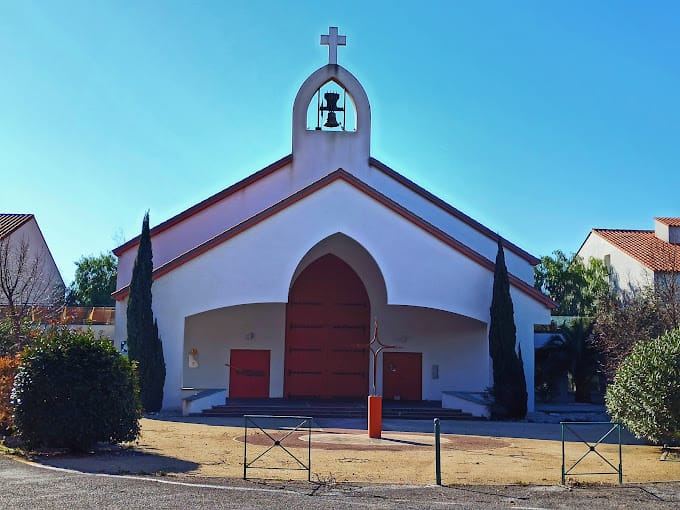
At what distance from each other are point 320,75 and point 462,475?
18.0 metres

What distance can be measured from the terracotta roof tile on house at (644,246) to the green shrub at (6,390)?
26.2 meters

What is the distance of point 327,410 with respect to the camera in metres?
22.3

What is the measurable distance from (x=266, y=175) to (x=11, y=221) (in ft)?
51.3

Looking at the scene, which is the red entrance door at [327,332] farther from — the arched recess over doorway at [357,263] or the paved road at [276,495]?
the paved road at [276,495]

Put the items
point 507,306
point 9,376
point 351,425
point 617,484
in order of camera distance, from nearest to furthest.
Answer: point 617,484 → point 9,376 → point 351,425 → point 507,306

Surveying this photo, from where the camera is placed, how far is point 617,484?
36.8ft

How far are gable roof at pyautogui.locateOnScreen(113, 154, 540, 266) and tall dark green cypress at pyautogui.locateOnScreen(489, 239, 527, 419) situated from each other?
389cm

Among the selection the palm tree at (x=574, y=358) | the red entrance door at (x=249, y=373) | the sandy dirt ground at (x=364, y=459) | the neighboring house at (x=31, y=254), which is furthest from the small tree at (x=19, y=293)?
the palm tree at (x=574, y=358)

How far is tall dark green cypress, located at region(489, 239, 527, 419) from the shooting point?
72.3ft

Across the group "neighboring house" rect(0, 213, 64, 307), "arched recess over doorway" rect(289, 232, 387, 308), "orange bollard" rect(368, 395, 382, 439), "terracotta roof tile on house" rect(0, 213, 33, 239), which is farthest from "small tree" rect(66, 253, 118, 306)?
"orange bollard" rect(368, 395, 382, 439)

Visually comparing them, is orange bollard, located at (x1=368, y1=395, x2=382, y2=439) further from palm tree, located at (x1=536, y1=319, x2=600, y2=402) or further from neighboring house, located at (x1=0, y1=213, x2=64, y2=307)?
neighboring house, located at (x1=0, y1=213, x2=64, y2=307)

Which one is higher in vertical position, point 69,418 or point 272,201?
point 272,201

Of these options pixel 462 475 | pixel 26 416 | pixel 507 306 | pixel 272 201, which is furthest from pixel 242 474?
pixel 272 201

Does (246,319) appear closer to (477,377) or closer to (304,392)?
(304,392)
